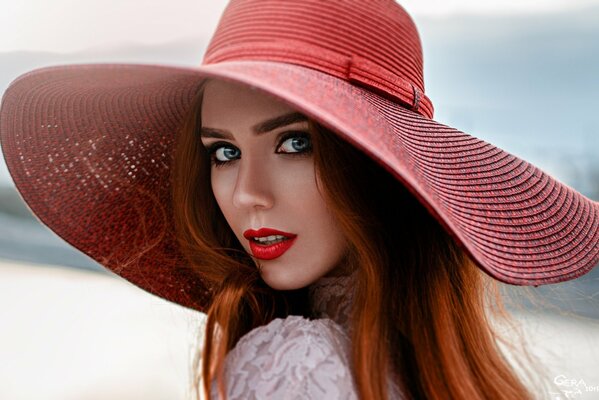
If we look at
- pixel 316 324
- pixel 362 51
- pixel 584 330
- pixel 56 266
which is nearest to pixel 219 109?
pixel 362 51

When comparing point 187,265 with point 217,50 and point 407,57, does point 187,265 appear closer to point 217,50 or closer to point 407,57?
point 217,50

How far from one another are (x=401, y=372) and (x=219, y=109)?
0.48 m

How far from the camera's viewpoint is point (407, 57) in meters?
1.03

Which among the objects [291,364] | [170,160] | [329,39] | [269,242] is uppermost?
[329,39]

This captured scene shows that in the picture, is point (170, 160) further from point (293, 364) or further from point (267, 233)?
point (293, 364)

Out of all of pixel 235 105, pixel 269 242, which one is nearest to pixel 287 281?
pixel 269 242

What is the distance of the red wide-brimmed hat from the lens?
799mm

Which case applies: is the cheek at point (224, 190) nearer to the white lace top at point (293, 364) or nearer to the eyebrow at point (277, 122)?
the eyebrow at point (277, 122)

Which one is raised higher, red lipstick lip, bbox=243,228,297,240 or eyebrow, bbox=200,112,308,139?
eyebrow, bbox=200,112,308,139

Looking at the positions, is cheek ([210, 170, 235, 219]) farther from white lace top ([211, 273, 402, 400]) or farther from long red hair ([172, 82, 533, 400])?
white lace top ([211, 273, 402, 400])

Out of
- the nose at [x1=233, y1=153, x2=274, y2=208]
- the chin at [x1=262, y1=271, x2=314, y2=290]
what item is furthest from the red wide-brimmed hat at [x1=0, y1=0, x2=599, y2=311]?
the chin at [x1=262, y1=271, x2=314, y2=290]

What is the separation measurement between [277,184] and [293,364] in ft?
0.90

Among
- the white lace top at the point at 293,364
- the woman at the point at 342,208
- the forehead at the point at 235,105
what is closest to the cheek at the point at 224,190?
the woman at the point at 342,208

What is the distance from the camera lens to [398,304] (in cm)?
96
